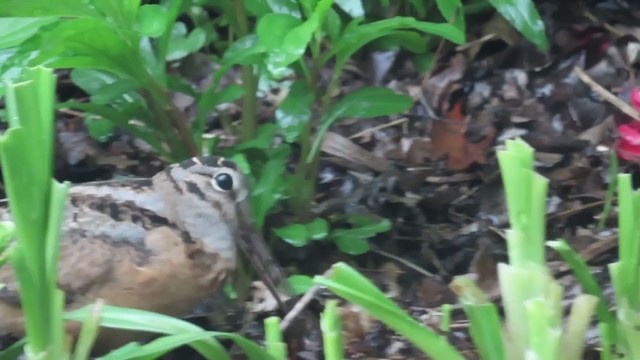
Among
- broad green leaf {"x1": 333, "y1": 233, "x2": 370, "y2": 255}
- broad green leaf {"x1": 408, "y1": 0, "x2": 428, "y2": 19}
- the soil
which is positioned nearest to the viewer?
the soil

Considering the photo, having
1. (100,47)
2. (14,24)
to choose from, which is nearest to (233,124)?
(100,47)

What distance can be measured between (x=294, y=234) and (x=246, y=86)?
28 cm

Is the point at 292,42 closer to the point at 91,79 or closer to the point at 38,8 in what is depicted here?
the point at 38,8

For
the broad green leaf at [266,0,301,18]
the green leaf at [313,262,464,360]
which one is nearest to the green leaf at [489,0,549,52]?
the broad green leaf at [266,0,301,18]

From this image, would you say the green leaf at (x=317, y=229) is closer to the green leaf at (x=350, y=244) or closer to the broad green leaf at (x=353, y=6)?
the green leaf at (x=350, y=244)

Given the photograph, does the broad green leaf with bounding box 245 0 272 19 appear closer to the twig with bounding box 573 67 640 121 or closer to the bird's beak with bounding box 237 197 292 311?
the bird's beak with bounding box 237 197 292 311

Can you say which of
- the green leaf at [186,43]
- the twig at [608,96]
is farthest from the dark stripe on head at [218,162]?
the twig at [608,96]

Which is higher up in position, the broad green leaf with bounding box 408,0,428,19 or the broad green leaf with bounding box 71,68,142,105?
the broad green leaf with bounding box 71,68,142,105

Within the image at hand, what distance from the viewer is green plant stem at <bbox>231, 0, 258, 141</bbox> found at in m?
1.73

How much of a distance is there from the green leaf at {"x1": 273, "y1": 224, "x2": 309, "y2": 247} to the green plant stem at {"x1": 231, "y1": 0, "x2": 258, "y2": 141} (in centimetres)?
21

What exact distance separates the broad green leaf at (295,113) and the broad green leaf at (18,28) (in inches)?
17.7

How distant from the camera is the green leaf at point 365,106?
1.78m

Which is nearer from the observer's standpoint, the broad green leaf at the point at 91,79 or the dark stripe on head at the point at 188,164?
the dark stripe on head at the point at 188,164

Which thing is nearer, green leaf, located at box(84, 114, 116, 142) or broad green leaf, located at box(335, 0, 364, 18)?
broad green leaf, located at box(335, 0, 364, 18)
